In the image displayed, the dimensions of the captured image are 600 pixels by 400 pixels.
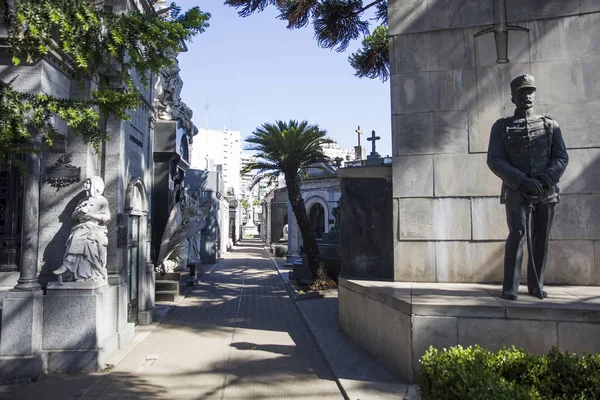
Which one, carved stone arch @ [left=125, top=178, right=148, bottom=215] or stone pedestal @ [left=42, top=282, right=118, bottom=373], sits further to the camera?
carved stone arch @ [left=125, top=178, right=148, bottom=215]

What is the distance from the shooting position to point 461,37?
7281mm

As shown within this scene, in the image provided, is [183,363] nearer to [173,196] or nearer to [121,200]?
[121,200]

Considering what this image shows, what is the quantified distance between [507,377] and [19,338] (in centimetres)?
592

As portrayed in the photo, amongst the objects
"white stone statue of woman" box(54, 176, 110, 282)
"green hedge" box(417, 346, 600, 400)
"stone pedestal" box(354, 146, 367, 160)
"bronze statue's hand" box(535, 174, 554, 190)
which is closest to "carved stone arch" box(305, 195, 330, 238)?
"stone pedestal" box(354, 146, 367, 160)

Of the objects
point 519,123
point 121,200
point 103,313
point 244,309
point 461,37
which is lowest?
point 244,309

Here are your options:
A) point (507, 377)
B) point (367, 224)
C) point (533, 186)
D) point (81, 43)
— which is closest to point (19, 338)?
point (81, 43)

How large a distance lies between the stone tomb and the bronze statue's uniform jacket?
3.95 feet

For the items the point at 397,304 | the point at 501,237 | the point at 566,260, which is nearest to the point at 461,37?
the point at 501,237

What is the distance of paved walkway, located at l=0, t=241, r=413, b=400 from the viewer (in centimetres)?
527

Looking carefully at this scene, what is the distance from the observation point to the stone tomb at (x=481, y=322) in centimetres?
457

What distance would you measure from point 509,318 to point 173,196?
34.6 feet

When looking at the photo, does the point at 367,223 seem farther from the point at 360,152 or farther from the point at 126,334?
the point at 360,152

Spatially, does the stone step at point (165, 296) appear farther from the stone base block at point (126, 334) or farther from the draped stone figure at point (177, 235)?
the stone base block at point (126, 334)

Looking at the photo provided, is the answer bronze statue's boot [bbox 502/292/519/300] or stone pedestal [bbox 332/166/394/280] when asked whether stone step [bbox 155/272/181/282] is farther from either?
bronze statue's boot [bbox 502/292/519/300]
